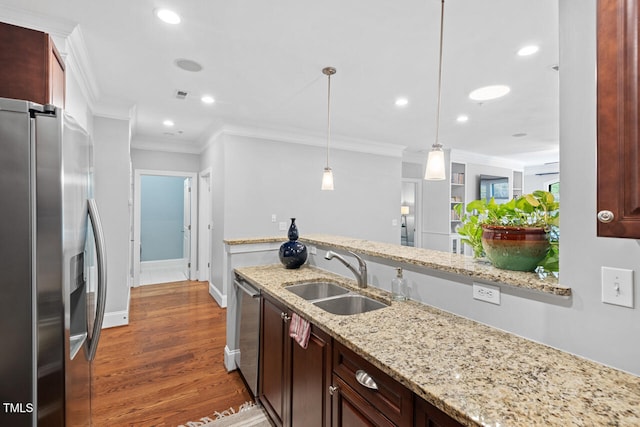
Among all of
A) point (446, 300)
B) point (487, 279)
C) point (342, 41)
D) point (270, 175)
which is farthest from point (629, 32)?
point (270, 175)

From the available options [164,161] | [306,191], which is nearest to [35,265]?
[306,191]

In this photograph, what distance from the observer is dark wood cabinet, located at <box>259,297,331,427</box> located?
53.0 inches

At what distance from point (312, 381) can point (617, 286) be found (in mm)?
1211

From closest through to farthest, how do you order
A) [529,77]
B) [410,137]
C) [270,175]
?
1. [529,77]
2. [270,175]
3. [410,137]

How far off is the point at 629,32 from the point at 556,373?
3.14 feet

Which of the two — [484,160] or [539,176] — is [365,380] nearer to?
[484,160]

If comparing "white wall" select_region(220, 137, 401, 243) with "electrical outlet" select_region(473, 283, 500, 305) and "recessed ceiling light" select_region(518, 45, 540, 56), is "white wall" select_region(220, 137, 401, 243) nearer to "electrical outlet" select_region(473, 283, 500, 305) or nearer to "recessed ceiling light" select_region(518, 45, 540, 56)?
"recessed ceiling light" select_region(518, 45, 540, 56)

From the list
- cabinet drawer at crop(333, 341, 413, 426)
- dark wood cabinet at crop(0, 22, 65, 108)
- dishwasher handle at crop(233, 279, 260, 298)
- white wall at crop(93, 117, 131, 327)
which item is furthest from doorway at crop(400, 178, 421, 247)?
dark wood cabinet at crop(0, 22, 65, 108)

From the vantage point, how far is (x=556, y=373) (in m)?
0.94

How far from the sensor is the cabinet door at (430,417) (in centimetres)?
83

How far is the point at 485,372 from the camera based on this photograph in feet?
3.11

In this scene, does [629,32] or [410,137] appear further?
[410,137]

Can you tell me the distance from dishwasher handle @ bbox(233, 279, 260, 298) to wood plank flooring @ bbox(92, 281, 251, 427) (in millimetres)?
800

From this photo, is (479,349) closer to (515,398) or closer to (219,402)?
(515,398)
